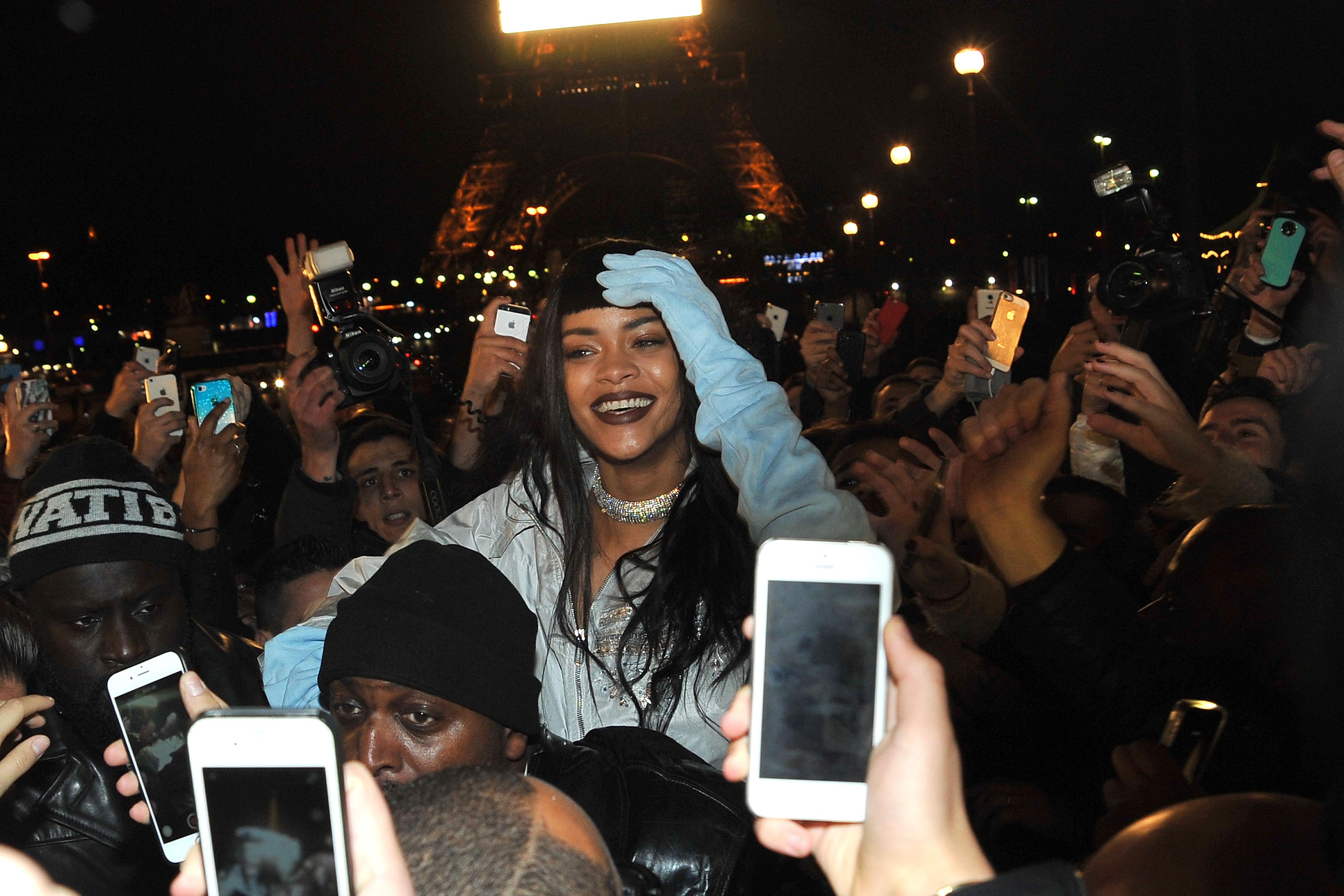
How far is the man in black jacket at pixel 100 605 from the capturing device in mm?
2549

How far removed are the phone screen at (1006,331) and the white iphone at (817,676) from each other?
327 cm

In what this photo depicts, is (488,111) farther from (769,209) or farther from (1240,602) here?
(1240,602)

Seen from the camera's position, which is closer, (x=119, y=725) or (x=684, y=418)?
(x=119, y=725)

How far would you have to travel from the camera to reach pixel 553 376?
9.87ft

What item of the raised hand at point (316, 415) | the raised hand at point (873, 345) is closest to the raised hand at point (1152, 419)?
the raised hand at point (316, 415)

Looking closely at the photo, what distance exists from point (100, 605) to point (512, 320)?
162 centimetres

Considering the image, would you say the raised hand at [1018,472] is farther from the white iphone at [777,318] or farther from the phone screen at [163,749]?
the white iphone at [777,318]

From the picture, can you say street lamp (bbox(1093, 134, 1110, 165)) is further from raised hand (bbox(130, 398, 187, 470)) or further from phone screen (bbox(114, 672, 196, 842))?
raised hand (bbox(130, 398, 187, 470))

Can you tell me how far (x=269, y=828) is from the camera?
1.10 metres

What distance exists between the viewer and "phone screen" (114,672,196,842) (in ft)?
6.27

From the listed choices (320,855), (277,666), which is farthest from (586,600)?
(320,855)

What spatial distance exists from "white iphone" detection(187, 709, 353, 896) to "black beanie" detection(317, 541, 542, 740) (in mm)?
896

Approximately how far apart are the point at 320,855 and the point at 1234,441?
12.6ft

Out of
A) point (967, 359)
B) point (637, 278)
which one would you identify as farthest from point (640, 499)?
point (967, 359)
